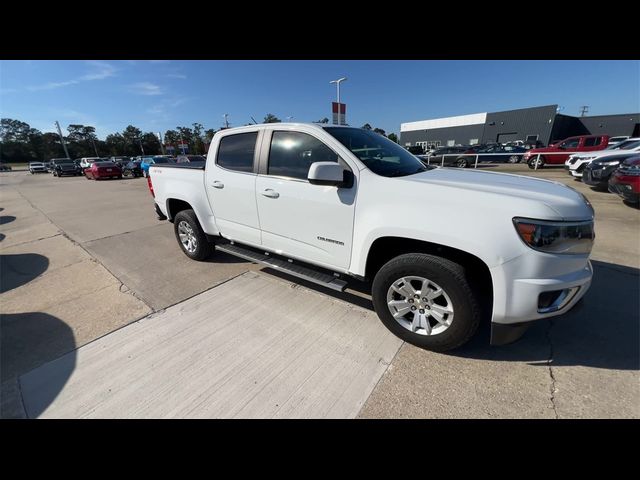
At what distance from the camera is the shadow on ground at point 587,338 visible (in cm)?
228

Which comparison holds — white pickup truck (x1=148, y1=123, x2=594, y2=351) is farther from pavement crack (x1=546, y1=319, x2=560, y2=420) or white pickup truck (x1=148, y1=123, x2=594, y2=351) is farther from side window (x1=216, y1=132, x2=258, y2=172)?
pavement crack (x1=546, y1=319, x2=560, y2=420)

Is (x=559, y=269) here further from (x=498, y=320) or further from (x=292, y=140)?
(x=292, y=140)

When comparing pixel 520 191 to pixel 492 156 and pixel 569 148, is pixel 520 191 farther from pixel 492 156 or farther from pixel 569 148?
pixel 492 156

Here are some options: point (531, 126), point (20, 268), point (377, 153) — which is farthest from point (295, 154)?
point (531, 126)

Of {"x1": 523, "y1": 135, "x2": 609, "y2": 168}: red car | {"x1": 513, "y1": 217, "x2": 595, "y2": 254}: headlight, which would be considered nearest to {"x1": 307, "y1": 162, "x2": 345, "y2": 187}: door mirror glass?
{"x1": 513, "y1": 217, "x2": 595, "y2": 254}: headlight

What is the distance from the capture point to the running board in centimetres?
273

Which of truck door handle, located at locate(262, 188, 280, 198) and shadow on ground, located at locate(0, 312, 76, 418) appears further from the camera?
truck door handle, located at locate(262, 188, 280, 198)

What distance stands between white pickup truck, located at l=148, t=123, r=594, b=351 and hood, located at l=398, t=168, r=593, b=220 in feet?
0.04

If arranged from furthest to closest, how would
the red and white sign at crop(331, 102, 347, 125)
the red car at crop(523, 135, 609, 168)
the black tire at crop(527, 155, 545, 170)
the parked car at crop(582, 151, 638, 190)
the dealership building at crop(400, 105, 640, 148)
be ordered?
the dealership building at crop(400, 105, 640, 148), the black tire at crop(527, 155, 545, 170), the red car at crop(523, 135, 609, 168), the red and white sign at crop(331, 102, 347, 125), the parked car at crop(582, 151, 638, 190)

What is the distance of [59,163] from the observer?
2811 centimetres

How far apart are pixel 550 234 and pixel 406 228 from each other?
3.01 feet

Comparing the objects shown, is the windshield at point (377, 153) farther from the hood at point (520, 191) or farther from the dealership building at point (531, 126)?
the dealership building at point (531, 126)

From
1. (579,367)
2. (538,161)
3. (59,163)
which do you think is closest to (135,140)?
(59,163)
